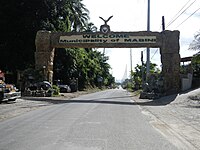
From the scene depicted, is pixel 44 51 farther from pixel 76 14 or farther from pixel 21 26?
pixel 76 14

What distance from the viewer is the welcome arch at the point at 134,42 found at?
108ft

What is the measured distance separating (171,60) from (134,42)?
4117 mm

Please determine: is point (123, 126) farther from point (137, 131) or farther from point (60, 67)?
point (60, 67)

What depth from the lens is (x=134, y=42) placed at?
33.4 m

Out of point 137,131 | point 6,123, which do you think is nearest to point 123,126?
point 137,131

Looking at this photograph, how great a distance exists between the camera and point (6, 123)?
12.5 meters

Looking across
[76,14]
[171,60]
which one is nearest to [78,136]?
[171,60]

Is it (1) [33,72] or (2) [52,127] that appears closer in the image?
(2) [52,127]

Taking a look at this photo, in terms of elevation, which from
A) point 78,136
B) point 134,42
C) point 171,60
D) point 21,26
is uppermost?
point 21,26

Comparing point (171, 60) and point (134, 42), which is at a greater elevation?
point (134, 42)

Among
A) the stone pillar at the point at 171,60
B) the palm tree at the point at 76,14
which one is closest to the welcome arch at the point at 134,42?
the stone pillar at the point at 171,60

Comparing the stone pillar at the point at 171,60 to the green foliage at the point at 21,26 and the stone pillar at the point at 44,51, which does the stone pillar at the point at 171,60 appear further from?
the green foliage at the point at 21,26

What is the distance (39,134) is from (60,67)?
41121 millimetres

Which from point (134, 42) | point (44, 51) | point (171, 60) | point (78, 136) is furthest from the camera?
point (44, 51)
